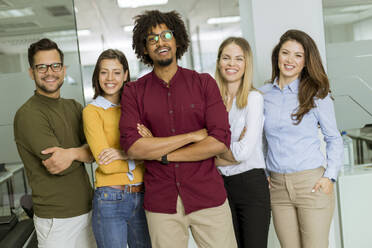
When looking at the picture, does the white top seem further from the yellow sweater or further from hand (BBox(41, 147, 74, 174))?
hand (BBox(41, 147, 74, 174))

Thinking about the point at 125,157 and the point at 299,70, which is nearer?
the point at 125,157

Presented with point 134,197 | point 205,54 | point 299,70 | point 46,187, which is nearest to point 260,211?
point 134,197

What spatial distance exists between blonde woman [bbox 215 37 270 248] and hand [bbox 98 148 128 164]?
0.54 metres

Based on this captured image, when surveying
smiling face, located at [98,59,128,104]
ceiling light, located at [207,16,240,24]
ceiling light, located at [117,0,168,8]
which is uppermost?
ceiling light, located at [117,0,168,8]

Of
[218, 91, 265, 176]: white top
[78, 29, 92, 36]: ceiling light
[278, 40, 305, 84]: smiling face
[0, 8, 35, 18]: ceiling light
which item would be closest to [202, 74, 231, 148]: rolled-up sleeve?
[218, 91, 265, 176]: white top

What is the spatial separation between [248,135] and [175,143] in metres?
0.45

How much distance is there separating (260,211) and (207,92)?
0.73m

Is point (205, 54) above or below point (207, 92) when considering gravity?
above

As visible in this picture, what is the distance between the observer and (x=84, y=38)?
5277 mm

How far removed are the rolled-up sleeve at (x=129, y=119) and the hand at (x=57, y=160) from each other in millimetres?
339

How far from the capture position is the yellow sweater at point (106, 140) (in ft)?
5.82

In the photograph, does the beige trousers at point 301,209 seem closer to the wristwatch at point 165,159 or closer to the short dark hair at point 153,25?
the wristwatch at point 165,159

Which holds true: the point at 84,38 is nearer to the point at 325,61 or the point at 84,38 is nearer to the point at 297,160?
the point at 325,61

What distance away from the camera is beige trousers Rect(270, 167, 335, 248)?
1974mm
